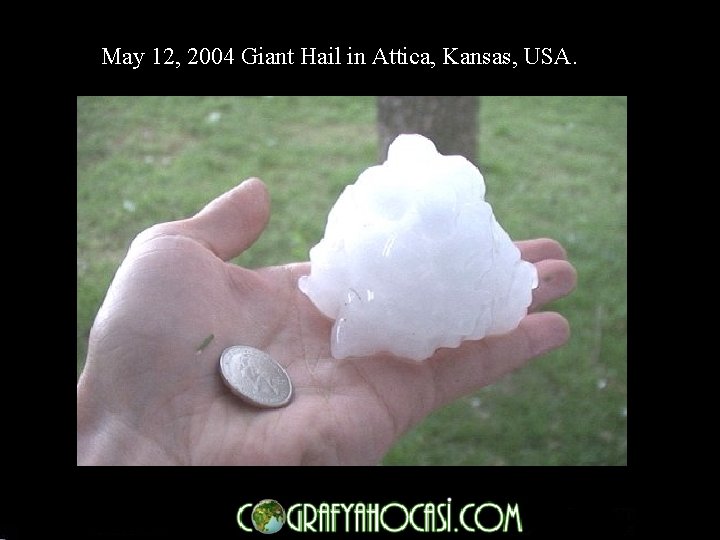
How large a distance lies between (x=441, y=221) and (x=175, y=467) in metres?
0.77

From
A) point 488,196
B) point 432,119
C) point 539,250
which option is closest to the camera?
point 539,250

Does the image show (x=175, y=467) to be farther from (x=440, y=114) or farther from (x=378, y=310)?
(x=440, y=114)

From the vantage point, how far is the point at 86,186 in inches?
132

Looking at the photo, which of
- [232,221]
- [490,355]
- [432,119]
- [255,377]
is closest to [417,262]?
[490,355]

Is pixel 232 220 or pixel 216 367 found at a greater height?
pixel 232 220

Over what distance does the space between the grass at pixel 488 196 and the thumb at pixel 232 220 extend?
0.84 metres

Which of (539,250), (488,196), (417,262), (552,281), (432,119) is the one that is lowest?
(417,262)

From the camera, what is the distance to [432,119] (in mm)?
2682

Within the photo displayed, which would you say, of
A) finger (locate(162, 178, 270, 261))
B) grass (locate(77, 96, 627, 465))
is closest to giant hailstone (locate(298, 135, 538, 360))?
finger (locate(162, 178, 270, 261))

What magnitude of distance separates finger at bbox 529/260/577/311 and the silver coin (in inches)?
29.2

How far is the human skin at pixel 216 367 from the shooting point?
153 centimetres

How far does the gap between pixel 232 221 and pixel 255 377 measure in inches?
20.2

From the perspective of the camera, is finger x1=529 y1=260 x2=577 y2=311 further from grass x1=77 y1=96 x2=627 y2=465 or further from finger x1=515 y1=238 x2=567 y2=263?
grass x1=77 y1=96 x2=627 y2=465

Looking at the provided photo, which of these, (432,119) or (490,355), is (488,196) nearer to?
(432,119)
